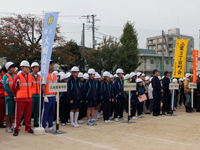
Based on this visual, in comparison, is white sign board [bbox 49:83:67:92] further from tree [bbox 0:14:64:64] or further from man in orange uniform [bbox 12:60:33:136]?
tree [bbox 0:14:64:64]

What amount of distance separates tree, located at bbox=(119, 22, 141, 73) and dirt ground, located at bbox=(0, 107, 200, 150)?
1629 centimetres

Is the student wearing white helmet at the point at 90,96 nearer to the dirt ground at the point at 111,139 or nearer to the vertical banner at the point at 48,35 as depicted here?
the dirt ground at the point at 111,139

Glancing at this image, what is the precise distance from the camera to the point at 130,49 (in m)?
31.2

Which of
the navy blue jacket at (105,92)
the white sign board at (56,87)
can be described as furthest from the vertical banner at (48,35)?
the navy blue jacket at (105,92)

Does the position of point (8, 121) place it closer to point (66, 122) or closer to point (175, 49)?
point (66, 122)

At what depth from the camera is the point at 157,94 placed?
11.5 meters

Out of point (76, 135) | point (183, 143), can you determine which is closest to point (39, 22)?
point (76, 135)

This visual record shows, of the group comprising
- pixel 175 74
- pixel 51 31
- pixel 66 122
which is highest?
pixel 51 31

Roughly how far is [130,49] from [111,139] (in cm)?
2549

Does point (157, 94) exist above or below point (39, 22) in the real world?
below

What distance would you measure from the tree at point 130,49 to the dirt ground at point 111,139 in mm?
16288

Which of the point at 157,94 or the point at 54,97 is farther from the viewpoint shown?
the point at 157,94

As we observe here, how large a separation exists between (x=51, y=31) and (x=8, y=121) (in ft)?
10.8

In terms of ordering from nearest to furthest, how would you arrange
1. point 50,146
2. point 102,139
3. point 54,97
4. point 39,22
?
point 50,146, point 102,139, point 54,97, point 39,22
